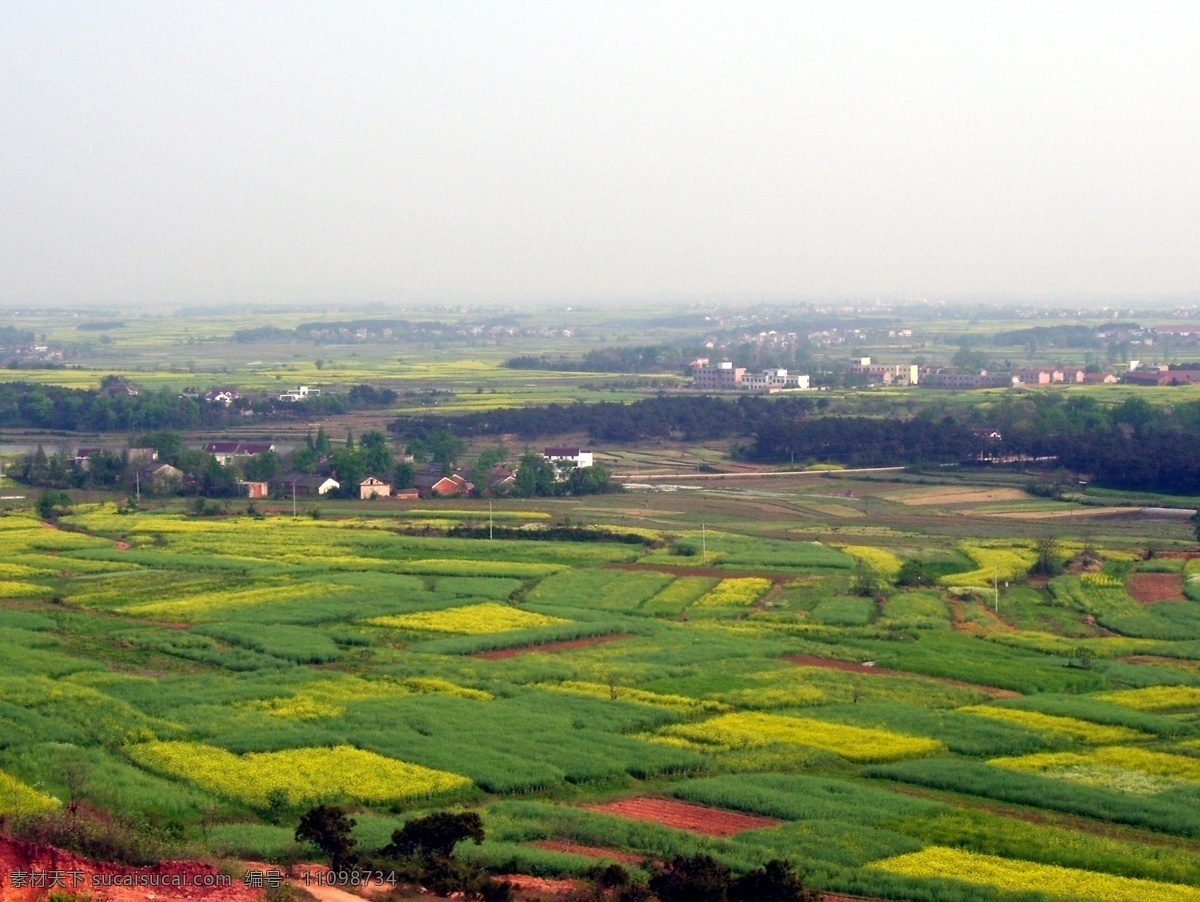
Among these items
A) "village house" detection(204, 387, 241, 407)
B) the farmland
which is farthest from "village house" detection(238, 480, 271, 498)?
"village house" detection(204, 387, 241, 407)

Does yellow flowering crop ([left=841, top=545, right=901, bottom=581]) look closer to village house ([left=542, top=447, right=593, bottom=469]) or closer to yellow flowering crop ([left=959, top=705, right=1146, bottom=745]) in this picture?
yellow flowering crop ([left=959, top=705, right=1146, bottom=745])

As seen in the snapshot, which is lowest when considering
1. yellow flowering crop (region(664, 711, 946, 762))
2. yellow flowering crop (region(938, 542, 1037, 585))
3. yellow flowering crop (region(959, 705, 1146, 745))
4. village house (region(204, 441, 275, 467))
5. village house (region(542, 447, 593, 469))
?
yellow flowering crop (region(938, 542, 1037, 585))

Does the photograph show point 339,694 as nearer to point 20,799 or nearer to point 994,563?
point 20,799

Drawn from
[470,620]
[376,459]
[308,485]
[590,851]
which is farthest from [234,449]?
[590,851]

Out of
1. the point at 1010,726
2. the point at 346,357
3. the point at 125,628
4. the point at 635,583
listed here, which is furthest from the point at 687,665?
the point at 346,357

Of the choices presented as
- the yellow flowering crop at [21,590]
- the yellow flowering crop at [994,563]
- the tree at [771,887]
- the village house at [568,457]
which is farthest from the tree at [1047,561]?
the tree at [771,887]

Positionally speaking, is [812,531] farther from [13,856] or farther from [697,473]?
[13,856]
